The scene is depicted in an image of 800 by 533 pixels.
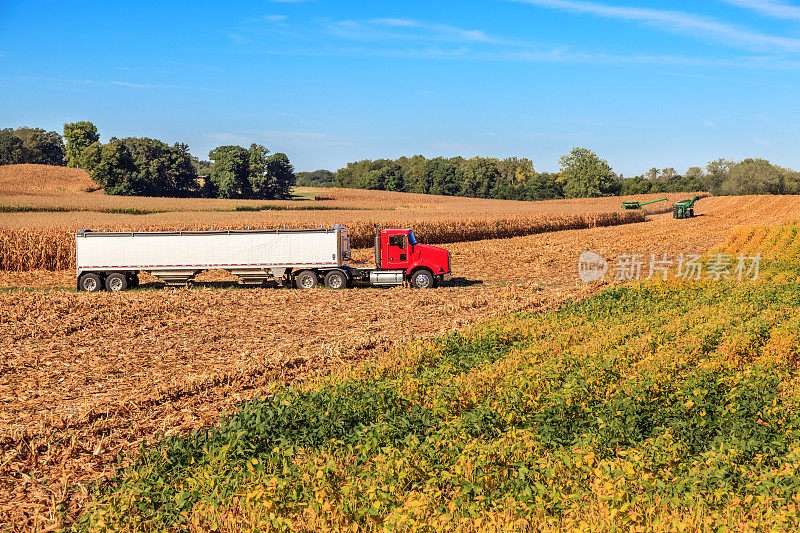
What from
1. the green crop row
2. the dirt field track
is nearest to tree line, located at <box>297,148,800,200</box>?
the dirt field track

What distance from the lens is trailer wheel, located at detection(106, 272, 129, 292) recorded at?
88.6 feet

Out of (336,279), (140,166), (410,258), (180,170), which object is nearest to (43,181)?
(140,166)

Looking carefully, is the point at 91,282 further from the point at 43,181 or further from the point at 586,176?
the point at 586,176

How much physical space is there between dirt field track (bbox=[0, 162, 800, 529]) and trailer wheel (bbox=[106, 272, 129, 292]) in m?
2.34

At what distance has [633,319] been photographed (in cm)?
1723

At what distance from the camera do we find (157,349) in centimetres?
1603

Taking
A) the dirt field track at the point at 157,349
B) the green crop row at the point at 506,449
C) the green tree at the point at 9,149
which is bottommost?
the dirt field track at the point at 157,349

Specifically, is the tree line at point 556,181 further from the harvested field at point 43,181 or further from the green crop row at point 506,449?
the green crop row at point 506,449

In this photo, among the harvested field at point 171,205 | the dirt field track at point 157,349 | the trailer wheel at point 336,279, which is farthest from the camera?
the harvested field at point 171,205

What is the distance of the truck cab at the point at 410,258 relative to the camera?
26.8 metres

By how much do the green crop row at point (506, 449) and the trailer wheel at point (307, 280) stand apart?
44.4 feet

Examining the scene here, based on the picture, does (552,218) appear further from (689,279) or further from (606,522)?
(606,522)

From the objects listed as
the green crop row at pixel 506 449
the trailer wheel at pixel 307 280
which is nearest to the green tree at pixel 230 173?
the trailer wheel at pixel 307 280

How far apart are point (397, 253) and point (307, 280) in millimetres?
3973
